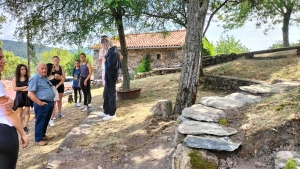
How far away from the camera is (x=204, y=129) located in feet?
8.89

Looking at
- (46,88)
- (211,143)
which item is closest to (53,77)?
(46,88)

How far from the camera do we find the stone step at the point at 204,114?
304cm

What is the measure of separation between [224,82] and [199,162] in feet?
18.6

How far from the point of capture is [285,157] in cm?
212

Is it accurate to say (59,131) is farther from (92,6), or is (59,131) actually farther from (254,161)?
(254,161)

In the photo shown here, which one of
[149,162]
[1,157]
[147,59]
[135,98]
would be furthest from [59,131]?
[147,59]

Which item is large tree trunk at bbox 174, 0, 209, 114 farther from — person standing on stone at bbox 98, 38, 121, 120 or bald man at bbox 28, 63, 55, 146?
bald man at bbox 28, 63, 55, 146

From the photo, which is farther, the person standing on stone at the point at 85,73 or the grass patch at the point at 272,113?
the person standing on stone at the point at 85,73

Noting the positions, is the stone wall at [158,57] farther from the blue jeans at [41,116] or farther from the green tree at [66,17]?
the blue jeans at [41,116]

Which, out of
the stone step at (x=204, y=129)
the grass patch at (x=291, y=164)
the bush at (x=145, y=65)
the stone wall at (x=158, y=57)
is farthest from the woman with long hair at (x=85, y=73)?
the stone wall at (x=158, y=57)

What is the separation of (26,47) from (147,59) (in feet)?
52.1

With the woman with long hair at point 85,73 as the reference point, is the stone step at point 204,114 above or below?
below

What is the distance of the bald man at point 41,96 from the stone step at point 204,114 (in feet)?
8.41

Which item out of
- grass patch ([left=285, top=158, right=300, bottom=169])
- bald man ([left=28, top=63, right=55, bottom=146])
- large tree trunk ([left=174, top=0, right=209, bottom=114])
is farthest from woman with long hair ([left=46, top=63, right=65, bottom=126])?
grass patch ([left=285, top=158, right=300, bottom=169])
